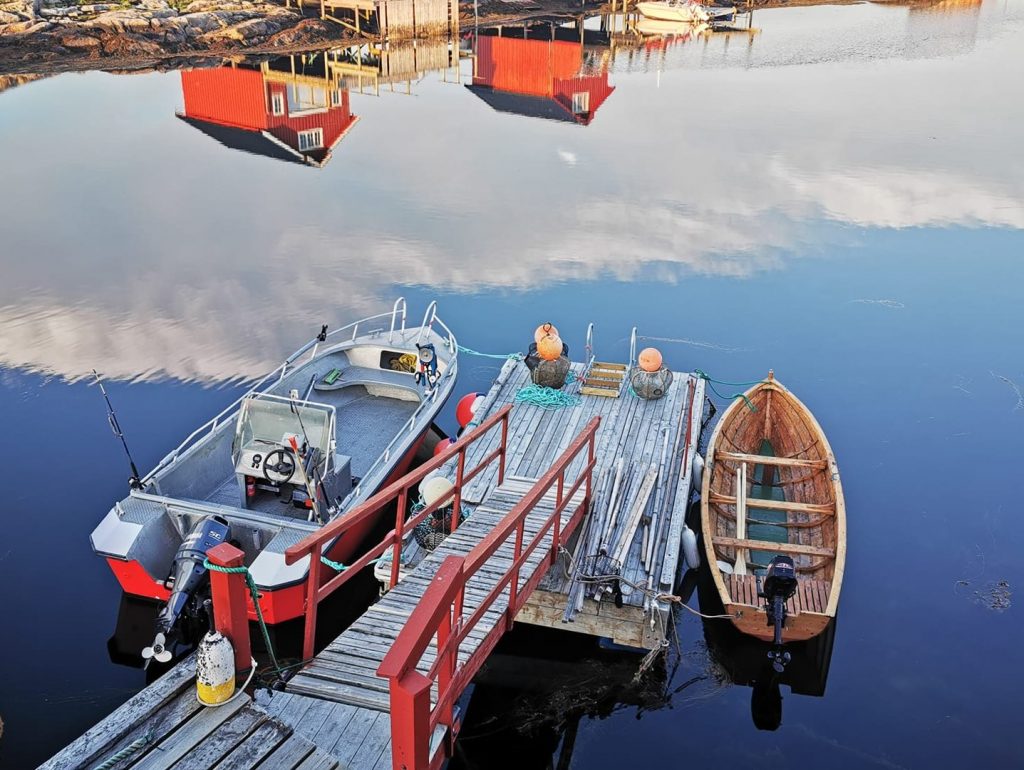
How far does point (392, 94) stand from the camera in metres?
49.1

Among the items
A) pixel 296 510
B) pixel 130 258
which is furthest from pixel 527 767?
pixel 130 258

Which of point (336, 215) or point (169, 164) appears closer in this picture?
point (336, 215)

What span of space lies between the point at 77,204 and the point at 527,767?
2795 cm

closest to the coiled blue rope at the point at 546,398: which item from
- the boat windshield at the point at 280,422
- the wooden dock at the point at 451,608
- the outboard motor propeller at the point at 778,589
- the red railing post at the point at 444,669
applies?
the wooden dock at the point at 451,608

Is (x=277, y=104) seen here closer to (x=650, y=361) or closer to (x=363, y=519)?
(x=650, y=361)

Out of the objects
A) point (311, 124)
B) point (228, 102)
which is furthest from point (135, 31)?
point (311, 124)

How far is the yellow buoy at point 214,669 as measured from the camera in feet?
24.5

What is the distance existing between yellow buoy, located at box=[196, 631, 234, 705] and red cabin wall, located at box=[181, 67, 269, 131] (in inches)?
1475

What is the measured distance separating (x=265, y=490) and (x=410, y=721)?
913 cm

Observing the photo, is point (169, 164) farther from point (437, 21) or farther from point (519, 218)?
point (437, 21)

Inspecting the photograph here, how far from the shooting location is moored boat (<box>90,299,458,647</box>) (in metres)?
12.9

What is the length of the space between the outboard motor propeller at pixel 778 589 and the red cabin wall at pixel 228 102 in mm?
35503

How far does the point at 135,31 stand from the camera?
2074 inches

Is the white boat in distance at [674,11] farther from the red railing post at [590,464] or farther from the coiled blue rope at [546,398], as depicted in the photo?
the red railing post at [590,464]
